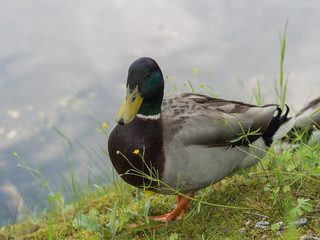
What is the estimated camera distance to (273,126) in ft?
13.5

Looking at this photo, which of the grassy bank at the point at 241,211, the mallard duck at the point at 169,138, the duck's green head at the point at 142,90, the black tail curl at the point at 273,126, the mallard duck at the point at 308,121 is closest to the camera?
the grassy bank at the point at 241,211

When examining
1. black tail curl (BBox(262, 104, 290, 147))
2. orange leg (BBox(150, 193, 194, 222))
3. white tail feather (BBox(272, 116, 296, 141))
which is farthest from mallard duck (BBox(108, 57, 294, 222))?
white tail feather (BBox(272, 116, 296, 141))

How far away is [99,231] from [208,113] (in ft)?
4.79

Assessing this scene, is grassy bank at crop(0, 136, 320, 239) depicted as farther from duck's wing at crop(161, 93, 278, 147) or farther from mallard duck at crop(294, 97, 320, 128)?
mallard duck at crop(294, 97, 320, 128)

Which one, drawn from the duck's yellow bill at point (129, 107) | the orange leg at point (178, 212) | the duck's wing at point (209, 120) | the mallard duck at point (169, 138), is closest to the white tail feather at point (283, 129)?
the duck's wing at point (209, 120)

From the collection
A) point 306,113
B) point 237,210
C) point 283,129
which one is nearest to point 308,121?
point 306,113

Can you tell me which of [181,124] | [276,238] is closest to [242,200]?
[276,238]

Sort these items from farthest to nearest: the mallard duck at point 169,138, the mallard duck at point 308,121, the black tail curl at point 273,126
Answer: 1. the mallard duck at point 308,121
2. the black tail curl at point 273,126
3. the mallard duck at point 169,138

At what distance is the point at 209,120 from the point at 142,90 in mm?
648

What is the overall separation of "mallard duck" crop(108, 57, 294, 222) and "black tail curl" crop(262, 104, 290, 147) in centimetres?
47

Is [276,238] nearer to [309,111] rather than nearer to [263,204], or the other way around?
[263,204]

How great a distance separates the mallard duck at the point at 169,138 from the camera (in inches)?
128

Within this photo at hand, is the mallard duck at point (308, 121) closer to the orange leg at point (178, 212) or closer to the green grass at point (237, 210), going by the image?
the green grass at point (237, 210)

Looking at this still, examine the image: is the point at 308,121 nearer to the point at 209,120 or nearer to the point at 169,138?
the point at 209,120
